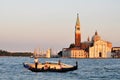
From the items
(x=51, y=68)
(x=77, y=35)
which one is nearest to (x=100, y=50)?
(x=77, y=35)

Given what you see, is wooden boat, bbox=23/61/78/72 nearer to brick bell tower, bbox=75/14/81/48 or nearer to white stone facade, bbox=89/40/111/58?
white stone facade, bbox=89/40/111/58

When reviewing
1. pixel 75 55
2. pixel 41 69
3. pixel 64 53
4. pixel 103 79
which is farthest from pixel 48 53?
pixel 103 79

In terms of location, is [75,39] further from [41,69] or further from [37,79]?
[37,79]

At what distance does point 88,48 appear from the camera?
174 metres

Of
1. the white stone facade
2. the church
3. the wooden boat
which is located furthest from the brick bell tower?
the wooden boat

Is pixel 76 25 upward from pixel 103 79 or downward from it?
upward

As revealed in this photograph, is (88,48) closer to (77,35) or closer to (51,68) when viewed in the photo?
(77,35)

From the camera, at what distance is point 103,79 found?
40000 mm

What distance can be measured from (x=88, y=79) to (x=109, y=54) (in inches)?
5348

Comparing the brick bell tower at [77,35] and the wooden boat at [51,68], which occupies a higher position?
the brick bell tower at [77,35]

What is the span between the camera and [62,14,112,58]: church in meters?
168

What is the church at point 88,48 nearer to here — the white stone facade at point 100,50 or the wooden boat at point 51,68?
the white stone facade at point 100,50

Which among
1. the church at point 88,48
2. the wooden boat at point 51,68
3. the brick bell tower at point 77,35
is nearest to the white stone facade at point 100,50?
the church at point 88,48

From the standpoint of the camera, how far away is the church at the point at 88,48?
168 meters
